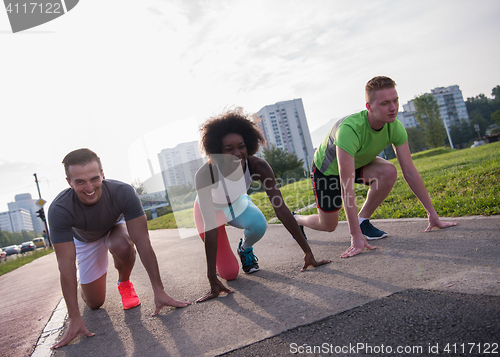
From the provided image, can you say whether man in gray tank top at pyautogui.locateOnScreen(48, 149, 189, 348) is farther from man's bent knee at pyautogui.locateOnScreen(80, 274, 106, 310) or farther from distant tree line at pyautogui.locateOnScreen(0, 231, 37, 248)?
distant tree line at pyautogui.locateOnScreen(0, 231, 37, 248)

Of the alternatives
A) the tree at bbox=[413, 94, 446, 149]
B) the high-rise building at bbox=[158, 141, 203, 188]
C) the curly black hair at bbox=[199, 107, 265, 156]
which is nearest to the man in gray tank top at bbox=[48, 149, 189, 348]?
the curly black hair at bbox=[199, 107, 265, 156]

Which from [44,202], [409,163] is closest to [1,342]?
[409,163]

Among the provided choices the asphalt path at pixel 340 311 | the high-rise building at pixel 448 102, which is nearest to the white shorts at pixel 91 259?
the asphalt path at pixel 340 311

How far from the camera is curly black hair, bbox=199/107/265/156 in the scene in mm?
3980

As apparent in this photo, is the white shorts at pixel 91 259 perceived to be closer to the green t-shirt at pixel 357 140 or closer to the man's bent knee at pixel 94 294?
the man's bent knee at pixel 94 294

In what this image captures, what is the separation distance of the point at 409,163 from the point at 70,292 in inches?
154

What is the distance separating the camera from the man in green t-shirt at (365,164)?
3900 mm

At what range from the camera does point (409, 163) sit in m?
4.39

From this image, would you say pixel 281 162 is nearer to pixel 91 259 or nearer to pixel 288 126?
pixel 91 259

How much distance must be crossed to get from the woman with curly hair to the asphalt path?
0.28 metres

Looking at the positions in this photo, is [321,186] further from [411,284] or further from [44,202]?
[44,202]

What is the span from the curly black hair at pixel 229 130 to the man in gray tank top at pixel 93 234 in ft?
3.19

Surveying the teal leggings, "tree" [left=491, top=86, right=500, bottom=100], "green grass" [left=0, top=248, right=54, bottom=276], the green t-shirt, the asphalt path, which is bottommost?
"green grass" [left=0, top=248, right=54, bottom=276]

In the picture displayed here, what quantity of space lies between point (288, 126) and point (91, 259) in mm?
114165
